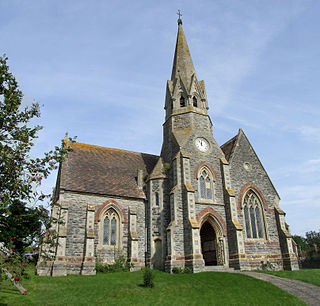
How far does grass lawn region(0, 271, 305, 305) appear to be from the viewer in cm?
1449

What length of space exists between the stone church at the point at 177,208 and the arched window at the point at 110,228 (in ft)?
0.26

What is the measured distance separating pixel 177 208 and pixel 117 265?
21.4 ft

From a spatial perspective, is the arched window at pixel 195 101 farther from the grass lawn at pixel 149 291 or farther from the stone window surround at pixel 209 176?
the grass lawn at pixel 149 291

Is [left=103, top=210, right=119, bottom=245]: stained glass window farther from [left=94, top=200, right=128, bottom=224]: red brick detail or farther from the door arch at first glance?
the door arch

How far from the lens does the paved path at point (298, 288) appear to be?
50.9 ft

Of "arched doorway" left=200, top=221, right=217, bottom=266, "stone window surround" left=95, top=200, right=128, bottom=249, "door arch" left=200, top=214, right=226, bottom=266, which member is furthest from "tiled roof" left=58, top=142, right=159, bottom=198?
"arched doorway" left=200, top=221, right=217, bottom=266

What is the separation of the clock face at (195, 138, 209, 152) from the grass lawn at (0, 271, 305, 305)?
38.3 feet

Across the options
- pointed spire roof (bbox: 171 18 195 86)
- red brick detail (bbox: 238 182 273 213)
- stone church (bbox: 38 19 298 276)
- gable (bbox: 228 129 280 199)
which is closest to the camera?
stone church (bbox: 38 19 298 276)

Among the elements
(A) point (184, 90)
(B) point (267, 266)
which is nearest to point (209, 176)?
(B) point (267, 266)

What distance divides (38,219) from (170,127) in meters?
22.7

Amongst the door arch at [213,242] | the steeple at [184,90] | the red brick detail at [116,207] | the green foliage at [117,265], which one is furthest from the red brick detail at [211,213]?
the steeple at [184,90]

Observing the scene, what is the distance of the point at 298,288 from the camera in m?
17.5

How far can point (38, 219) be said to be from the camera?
8742 mm

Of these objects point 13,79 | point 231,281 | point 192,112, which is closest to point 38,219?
point 13,79
